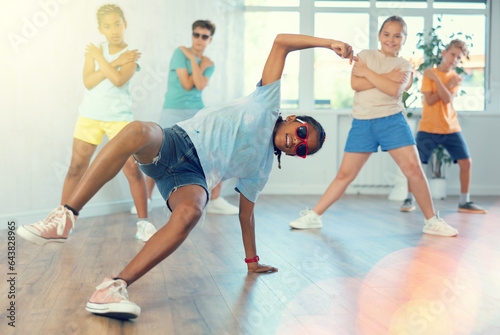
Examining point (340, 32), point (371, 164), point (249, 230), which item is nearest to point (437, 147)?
point (371, 164)

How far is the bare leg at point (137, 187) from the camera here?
11.0ft

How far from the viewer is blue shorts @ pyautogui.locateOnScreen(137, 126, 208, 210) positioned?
6.22ft

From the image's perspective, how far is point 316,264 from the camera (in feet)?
8.41

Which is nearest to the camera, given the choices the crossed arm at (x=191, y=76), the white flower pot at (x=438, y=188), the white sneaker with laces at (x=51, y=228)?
the white sneaker with laces at (x=51, y=228)

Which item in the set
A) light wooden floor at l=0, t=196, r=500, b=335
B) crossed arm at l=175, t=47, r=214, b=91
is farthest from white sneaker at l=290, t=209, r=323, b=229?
crossed arm at l=175, t=47, r=214, b=91

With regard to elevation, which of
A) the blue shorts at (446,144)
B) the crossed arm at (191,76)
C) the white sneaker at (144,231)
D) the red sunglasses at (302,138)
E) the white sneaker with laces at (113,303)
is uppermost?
the crossed arm at (191,76)

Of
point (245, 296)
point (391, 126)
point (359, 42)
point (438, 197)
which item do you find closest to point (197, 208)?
point (245, 296)

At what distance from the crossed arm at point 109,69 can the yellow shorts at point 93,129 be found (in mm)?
231

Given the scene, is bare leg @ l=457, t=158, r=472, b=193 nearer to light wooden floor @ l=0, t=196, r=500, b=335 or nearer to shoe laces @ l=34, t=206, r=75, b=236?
light wooden floor @ l=0, t=196, r=500, b=335

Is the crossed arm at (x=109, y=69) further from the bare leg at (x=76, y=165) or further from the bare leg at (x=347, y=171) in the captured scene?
the bare leg at (x=347, y=171)

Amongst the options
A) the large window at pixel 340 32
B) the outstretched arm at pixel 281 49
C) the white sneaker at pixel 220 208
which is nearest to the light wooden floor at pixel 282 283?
the white sneaker at pixel 220 208

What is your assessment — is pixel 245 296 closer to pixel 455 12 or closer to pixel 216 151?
pixel 216 151

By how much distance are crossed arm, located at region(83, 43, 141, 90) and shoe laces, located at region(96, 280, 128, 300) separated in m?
1.99

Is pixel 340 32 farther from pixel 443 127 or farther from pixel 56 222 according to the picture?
pixel 56 222
